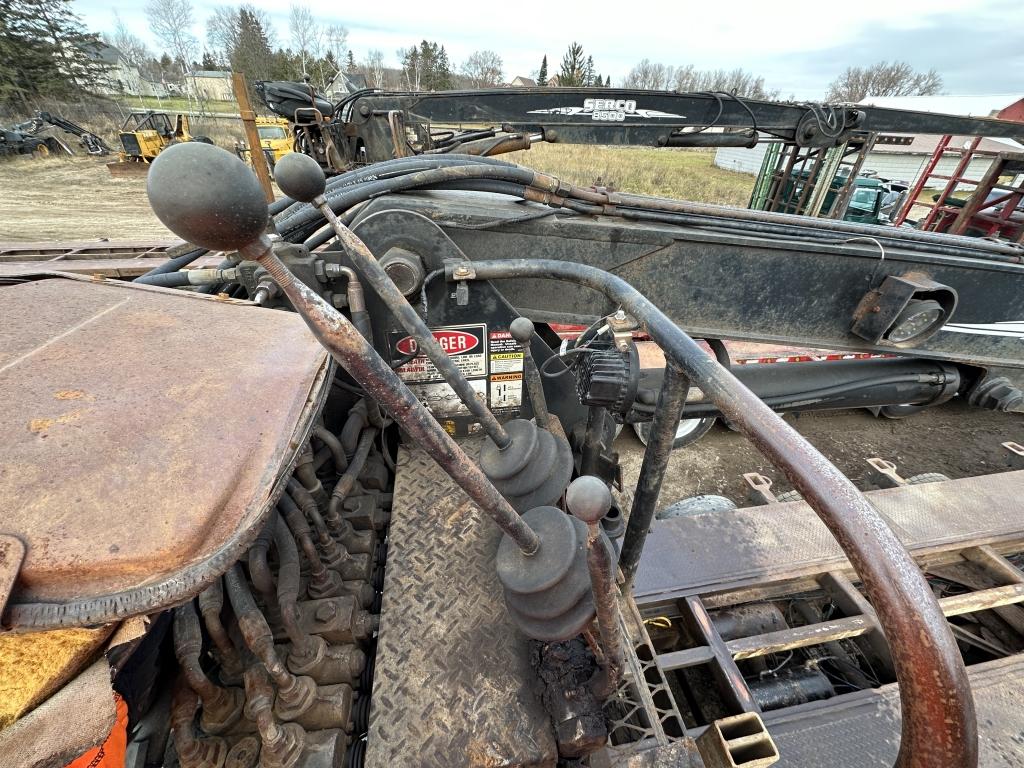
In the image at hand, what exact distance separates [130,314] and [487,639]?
4.54ft

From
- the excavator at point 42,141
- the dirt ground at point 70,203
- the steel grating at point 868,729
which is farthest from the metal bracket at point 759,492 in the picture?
the excavator at point 42,141

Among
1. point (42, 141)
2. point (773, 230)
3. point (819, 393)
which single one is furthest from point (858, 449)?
point (42, 141)

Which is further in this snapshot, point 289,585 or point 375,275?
point 289,585

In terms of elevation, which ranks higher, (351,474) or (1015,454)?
(351,474)

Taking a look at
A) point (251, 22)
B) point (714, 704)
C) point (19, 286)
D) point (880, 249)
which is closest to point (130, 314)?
point (19, 286)

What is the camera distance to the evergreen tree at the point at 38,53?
20.5 metres

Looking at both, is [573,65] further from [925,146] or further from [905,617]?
[905,617]

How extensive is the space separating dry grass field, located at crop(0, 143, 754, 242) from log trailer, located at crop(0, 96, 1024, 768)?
576 cm

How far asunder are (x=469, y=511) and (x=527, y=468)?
46 cm

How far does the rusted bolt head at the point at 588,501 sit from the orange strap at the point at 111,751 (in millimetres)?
845

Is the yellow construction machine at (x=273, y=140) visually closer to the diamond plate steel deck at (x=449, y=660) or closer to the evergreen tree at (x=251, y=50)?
the diamond plate steel deck at (x=449, y=660)

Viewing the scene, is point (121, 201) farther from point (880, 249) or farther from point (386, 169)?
point (880, 249)

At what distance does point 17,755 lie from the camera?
666 mm

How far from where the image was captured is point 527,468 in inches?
55.3
